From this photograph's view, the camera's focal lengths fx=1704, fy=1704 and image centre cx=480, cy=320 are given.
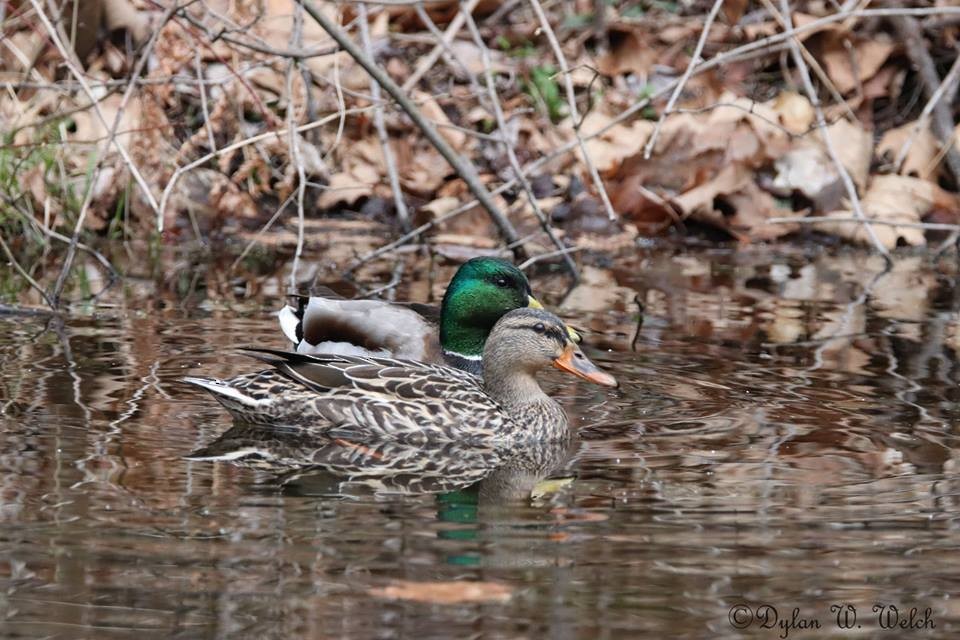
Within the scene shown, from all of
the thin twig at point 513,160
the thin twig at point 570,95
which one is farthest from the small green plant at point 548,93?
the thin twig at point 570,95

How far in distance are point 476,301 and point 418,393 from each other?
1.36 meters

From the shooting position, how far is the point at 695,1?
1449 centimetres

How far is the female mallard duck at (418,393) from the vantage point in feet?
21.7

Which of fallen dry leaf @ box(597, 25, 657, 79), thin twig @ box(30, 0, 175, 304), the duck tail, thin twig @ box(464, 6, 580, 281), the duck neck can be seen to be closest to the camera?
the duck tail

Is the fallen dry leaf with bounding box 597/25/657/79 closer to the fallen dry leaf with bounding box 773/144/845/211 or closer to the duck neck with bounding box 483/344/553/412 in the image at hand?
the fallen dry leaf with bounding box 773/144/845/211

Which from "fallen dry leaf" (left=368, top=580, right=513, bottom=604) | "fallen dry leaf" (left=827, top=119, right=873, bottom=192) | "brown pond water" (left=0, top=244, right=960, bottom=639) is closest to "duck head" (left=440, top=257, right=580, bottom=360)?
"brown pond water" (left=0, top=244, right=960, bottom=639)

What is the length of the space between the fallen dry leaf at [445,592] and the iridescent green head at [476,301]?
3540 mm

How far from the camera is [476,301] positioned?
7.98 meters

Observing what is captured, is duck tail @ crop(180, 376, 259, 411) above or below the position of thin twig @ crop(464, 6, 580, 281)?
below

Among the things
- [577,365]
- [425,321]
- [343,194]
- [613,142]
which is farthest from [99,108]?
[613,142]

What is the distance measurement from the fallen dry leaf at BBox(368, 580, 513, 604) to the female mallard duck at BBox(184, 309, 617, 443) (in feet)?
6.91

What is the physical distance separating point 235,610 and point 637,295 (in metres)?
5.79

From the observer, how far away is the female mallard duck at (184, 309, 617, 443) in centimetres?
662

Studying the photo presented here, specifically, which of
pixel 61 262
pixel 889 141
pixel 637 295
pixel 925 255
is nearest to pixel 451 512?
pixel 637 295
